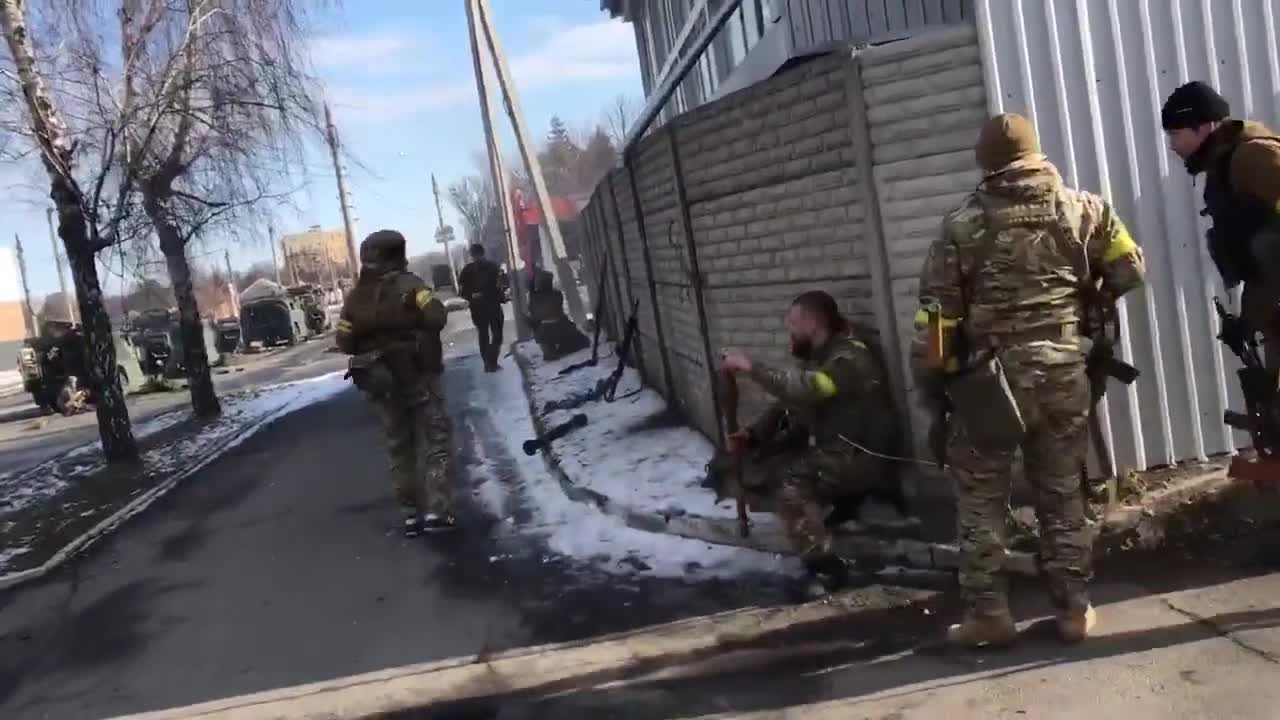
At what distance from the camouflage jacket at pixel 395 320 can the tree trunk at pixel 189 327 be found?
934 centimetres

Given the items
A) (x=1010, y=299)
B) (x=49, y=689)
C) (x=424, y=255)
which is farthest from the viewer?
(x=424, y=255)

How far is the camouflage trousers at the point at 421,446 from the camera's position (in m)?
6.63

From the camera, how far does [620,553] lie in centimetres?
559

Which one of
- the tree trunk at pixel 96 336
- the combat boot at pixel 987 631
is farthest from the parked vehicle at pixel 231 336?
the combat boot at pixel 987 631

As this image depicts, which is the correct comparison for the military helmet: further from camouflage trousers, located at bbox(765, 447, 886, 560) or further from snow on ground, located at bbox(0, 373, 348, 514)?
snow on ground, located at bbox(0, 373, 348, 514)

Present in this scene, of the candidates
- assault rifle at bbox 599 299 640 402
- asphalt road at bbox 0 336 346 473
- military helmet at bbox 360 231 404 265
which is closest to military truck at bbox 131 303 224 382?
asphalt road at bbox 0 336 346 473

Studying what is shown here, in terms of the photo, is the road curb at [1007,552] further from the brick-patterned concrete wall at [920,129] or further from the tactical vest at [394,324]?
the tactical vest at [394,324]

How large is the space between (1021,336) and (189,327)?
13.9m

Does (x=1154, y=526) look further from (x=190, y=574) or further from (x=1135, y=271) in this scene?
(x=190, y=574)

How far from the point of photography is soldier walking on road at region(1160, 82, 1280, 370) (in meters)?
3.70

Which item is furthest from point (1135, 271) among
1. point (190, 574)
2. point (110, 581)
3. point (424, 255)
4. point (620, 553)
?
point (424, 255)

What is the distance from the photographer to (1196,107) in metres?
3.83

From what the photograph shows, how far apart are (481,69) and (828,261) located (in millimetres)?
14996

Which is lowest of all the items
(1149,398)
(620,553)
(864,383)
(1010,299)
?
(620,553)
